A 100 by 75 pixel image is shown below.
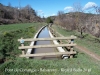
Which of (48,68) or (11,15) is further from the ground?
(11,15)

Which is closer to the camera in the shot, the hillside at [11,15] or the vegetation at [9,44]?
the vegetation at [9,44]

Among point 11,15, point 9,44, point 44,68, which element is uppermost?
point 11,15

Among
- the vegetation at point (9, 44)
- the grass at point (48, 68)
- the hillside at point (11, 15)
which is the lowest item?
the grass at point (48, 68)

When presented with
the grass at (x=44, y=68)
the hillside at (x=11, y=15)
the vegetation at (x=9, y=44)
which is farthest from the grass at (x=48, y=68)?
the hillside at (x=11, y=15)

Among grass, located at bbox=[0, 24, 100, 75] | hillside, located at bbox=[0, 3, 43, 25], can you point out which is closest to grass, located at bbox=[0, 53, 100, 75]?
grass, located at bbox=[0, 24, 100, 75]

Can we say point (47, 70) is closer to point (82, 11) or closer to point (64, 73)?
point (64, 73)

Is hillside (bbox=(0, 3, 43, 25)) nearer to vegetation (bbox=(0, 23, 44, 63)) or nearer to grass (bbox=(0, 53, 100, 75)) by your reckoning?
vegetation (bbox=(0, 23, 44, 63))

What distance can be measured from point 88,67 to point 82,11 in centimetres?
1337

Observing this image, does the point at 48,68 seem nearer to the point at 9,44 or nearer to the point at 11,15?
the point at 9,44

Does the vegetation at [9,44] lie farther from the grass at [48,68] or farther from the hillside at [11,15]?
the hillside at [11,15]

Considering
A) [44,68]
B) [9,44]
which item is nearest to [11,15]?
[9,44]

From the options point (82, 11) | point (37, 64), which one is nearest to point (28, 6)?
point (82, 11)

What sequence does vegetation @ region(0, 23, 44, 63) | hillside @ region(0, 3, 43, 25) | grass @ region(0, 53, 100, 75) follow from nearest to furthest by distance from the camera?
grass @ region(0, 53, 100, 75), vegetation @ region(0, 23, 44, 63), hillside @ region(0, 3, 43, 25)

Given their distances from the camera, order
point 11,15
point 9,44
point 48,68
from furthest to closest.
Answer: point 11,15 → point 9,44 → point 48,68
